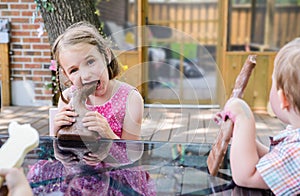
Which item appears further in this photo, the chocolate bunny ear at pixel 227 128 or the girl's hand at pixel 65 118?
the girl's hand at pixel 65 118

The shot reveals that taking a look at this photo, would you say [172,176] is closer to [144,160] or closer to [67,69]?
[144,160]

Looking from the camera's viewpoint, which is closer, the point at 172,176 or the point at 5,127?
the point at 172,176

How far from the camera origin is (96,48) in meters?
1.24

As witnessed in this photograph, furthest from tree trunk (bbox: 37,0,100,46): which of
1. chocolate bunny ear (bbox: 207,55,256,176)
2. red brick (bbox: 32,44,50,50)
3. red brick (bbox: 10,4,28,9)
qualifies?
red brick (bbox: 10,4,28,9)

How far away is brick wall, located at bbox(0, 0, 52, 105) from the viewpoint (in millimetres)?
4152

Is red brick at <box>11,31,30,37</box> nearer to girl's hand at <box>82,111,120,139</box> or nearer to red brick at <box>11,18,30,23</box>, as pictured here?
red brick at <box>11,18,30,23</box>

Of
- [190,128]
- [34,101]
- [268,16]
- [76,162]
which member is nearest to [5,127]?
[34,101]

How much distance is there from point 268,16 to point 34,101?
2.94 meters

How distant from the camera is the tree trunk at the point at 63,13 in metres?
1.99

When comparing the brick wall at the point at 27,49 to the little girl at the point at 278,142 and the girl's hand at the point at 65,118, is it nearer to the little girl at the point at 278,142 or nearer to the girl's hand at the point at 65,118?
the girl's hand at the point at 65,118

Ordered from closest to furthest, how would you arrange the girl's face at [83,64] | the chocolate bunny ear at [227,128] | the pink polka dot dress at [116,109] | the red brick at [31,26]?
1. the chocolate bunny ear at [227,128]
2. the girl's face at [83,64]
3. the pink polka dot dress at [116,109]
4. the red brick at [31,26]

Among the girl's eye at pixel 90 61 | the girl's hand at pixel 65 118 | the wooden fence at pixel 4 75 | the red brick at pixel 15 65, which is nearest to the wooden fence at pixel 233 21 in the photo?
the red brick at pixel 15 65

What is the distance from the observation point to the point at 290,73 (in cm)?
69

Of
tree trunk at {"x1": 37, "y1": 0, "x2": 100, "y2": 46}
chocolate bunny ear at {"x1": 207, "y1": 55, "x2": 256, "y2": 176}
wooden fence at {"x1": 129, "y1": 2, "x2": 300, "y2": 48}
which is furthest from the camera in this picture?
wooden fence at {"x1": 129, "y1": 2, "x2": 300, "y2": 48}
